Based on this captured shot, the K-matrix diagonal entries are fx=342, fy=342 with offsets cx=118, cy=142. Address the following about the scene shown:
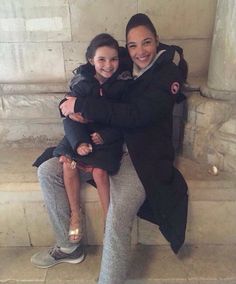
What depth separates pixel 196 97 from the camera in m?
2.30

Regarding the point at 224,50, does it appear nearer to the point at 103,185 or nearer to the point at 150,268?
the point at 103,185

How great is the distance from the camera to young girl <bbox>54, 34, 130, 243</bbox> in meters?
1.86

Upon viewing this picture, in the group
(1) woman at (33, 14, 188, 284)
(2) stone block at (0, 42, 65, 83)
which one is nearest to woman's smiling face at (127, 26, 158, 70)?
(1) woman at (33, 14, 188, 284)

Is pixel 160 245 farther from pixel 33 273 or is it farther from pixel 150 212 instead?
pixel 33 273

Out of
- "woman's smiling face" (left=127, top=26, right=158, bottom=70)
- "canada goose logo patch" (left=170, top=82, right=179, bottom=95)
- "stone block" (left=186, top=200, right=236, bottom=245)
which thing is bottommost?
"stone block" (left=186, top=200, right=236, bottom=245)

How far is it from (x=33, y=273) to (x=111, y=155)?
2.81 feet

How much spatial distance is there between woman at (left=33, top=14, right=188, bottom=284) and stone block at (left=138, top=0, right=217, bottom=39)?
447 millimetres

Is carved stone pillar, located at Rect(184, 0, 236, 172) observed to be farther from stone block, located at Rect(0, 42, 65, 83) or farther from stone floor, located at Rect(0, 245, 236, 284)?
stone block, located at Rect(0, 42, 65, 83)

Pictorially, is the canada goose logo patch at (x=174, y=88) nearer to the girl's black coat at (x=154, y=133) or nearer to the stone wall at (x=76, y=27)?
the girl's black coat at (x=154, y=133)

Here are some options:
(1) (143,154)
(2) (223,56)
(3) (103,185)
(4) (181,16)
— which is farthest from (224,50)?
(3) (103,185)

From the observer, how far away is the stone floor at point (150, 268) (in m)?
1.97

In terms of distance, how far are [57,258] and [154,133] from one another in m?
0.95

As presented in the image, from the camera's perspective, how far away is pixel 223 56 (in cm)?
211

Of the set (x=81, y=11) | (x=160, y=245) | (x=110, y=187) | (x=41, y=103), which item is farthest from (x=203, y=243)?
(x=81, y=11)
